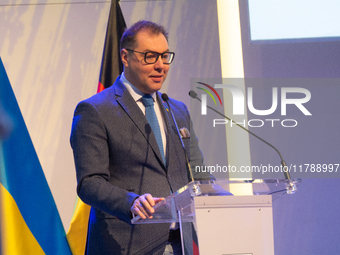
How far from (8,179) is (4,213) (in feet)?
0.74

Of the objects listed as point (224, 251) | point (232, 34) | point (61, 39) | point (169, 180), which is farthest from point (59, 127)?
point (224, 251)

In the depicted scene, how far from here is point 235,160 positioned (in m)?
3.09

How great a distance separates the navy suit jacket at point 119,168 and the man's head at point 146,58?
0.11 m

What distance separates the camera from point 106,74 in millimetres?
3135

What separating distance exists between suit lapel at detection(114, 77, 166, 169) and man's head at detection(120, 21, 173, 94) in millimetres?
99

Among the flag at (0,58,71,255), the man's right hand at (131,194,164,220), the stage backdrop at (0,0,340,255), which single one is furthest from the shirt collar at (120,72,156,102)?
the stage backdrop at (0,0,340,255)

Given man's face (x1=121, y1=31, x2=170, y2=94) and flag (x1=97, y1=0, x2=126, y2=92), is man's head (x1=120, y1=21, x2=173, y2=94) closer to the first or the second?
man's face (x1=121, y1=31, x2=170, y2=94)

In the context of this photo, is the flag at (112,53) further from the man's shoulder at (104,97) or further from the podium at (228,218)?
the podium at (228,218)

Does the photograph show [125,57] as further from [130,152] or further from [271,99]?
[271,99]

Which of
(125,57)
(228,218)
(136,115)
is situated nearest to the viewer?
(228,218)

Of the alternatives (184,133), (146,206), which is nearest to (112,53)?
(184,133)

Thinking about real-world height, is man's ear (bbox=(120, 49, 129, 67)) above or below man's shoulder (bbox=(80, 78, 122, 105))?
above

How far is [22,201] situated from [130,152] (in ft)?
4.31

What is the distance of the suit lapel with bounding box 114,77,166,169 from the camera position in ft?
5.68
